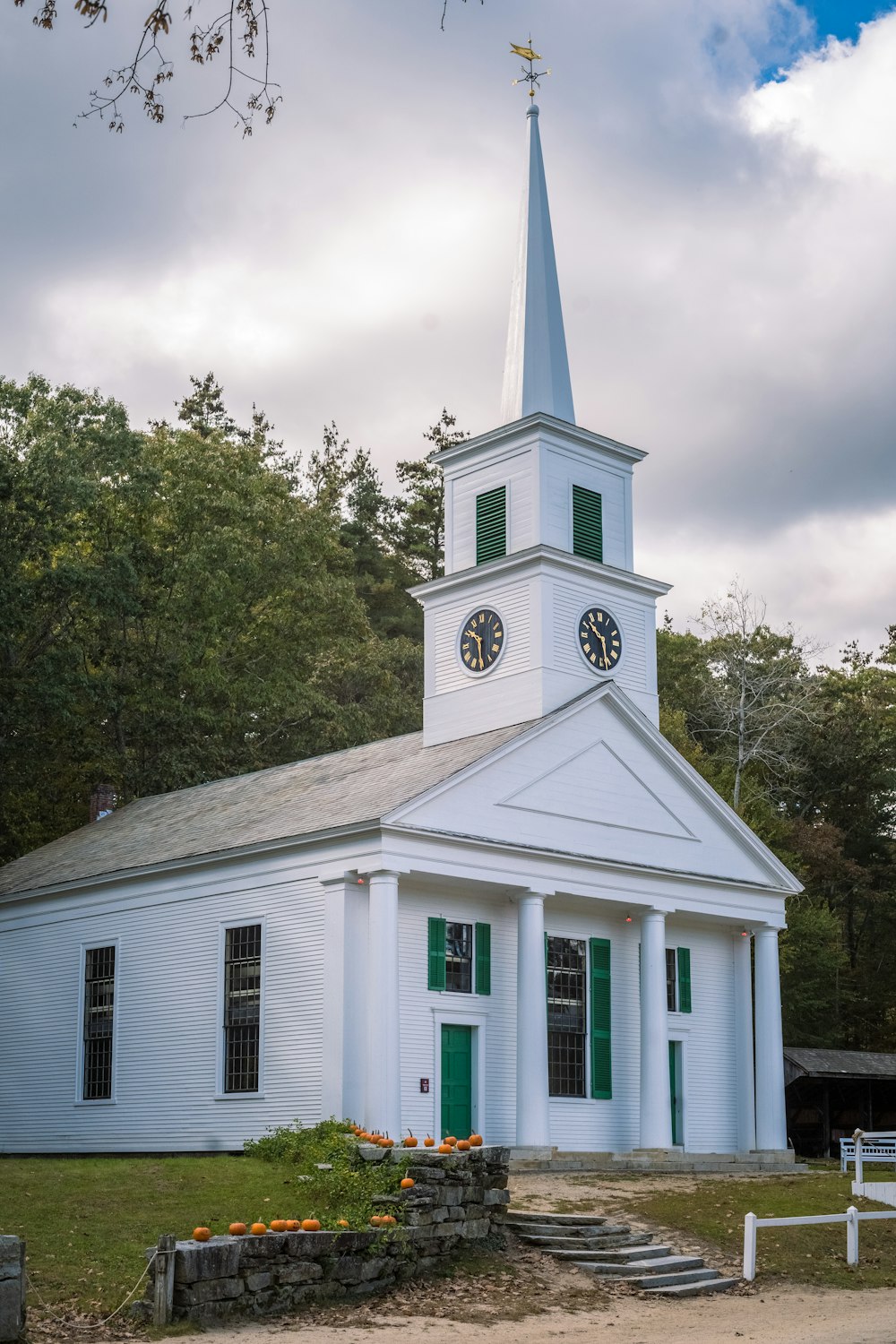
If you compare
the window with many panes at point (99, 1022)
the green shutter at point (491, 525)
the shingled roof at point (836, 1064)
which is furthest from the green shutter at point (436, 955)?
the shingled roof at point (836, 1064)

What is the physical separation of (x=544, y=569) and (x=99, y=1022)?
11.5 m

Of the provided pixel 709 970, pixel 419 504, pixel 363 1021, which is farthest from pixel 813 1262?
pixel 419 504

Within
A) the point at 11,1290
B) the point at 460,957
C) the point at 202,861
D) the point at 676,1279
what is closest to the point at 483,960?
the point at 460,957

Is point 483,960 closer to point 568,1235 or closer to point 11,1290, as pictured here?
point 568,1235

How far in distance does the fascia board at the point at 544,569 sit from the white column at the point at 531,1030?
6432 millimetres

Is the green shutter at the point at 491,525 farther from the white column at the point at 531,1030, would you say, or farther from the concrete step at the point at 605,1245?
the concrete step at the point at 605,1245

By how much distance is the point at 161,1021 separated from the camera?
2817 cm

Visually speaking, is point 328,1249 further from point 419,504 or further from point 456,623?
point 419,504

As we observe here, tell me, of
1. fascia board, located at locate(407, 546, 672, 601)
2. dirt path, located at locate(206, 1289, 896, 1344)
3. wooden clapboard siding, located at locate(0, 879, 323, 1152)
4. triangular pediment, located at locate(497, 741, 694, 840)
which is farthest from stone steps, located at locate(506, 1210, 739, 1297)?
fascia board, located at locate(407, 546, 672, 601)

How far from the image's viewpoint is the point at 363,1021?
24672mm

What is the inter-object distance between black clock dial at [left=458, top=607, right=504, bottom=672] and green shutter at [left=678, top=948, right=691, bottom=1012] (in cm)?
653

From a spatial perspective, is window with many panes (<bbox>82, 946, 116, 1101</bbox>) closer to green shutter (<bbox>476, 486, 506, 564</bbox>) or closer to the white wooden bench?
green shutter (<bbox>476, 486, 506, 564</bbox>)

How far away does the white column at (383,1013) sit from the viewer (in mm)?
23859

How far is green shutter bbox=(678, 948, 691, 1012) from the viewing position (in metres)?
30.5
